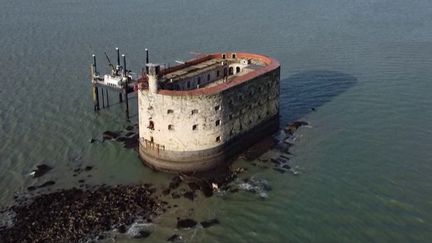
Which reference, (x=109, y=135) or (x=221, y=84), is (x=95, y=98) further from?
(x=221, y=84)

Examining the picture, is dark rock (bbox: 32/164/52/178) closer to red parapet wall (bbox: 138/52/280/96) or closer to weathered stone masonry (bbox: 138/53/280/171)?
weathered stone masonry (bbox: 138/53/280/171)

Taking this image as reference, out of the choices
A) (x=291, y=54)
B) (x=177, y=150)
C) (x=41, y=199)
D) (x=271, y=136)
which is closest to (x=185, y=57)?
(x=291, y=54)

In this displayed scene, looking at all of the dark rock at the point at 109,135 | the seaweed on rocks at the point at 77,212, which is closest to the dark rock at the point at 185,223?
the seaweed on rocks at the point at 77,212

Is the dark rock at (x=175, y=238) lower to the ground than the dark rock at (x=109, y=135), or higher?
lower

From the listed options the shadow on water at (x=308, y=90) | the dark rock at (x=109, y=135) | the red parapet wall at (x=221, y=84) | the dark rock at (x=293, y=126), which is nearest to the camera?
the red parapet wall at (x=221, y=84)

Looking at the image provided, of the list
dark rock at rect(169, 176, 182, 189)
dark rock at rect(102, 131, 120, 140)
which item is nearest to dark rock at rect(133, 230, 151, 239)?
dark rock at rect(169, 176, 182, 189)

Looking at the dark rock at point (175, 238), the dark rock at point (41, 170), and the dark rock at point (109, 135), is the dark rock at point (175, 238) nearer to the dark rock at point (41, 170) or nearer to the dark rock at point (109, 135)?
the dark rock at point (41, 170)
